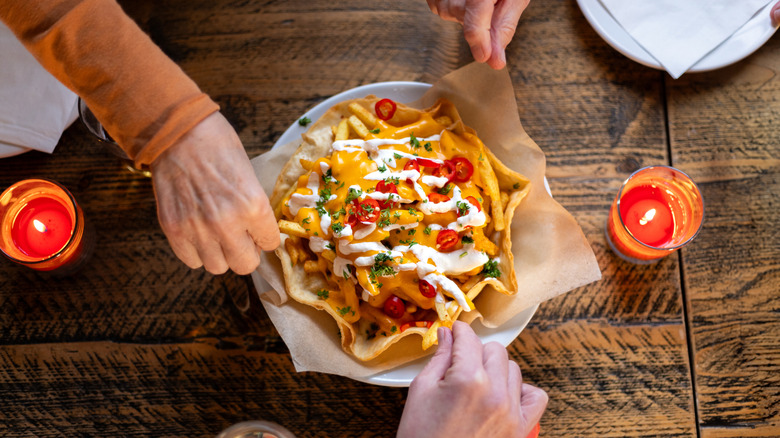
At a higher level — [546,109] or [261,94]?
[261,94]

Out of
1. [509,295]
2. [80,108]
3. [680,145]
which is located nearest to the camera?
[509,295]

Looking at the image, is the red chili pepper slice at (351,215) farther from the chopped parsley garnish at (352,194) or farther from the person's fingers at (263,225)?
the person's fingers at (263,225)

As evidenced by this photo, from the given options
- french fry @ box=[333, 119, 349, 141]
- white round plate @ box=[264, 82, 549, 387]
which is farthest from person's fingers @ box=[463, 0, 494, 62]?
french fry @ box=[333, 119, 349, 141]

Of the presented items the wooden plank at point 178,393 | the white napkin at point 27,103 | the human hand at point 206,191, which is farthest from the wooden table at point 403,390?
the human hand at point 206,191

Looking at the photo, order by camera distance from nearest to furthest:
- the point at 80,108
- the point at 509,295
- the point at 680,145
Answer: the point at 509,295
the point at 80,108
the point at 680,145

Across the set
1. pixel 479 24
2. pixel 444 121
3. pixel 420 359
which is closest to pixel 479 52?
pixel 479 24

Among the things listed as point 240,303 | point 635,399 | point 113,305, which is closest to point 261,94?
point 240,303

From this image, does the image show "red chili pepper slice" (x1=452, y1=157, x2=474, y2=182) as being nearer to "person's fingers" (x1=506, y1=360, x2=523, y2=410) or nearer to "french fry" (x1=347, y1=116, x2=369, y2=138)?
"french fry" (x1=347, y1=116, x2=369, y2=138)

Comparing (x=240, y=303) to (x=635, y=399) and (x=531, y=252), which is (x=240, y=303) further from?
(x=635, y=399)
